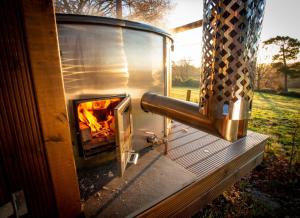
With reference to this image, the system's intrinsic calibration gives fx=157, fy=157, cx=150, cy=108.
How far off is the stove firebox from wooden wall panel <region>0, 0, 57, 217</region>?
1.18 m

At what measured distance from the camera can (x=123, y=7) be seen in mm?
8078

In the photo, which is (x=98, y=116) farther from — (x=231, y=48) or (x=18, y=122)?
(x=231, y=48)

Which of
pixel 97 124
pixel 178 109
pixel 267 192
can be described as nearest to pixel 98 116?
pixel 97 124

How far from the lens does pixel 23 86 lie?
1.27 meters

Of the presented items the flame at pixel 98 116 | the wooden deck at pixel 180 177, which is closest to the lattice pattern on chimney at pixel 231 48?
the wooden deck at pixel 180 177

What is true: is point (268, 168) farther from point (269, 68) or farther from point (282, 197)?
point (269, 68)

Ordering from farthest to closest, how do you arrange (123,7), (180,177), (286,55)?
(286,55) → (123,7) → (180,177)

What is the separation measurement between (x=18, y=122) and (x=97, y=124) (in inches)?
77.4

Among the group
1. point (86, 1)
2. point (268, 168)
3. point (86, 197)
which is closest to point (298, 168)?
point (268, 168)

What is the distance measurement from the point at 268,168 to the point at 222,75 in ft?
14.0

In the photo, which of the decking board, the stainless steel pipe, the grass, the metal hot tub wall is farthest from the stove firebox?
the grass

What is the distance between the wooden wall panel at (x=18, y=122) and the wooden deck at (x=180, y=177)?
101 centimetres

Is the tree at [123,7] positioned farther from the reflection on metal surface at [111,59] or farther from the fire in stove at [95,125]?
the fire in stove at [95,125]

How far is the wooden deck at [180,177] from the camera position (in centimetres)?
221
